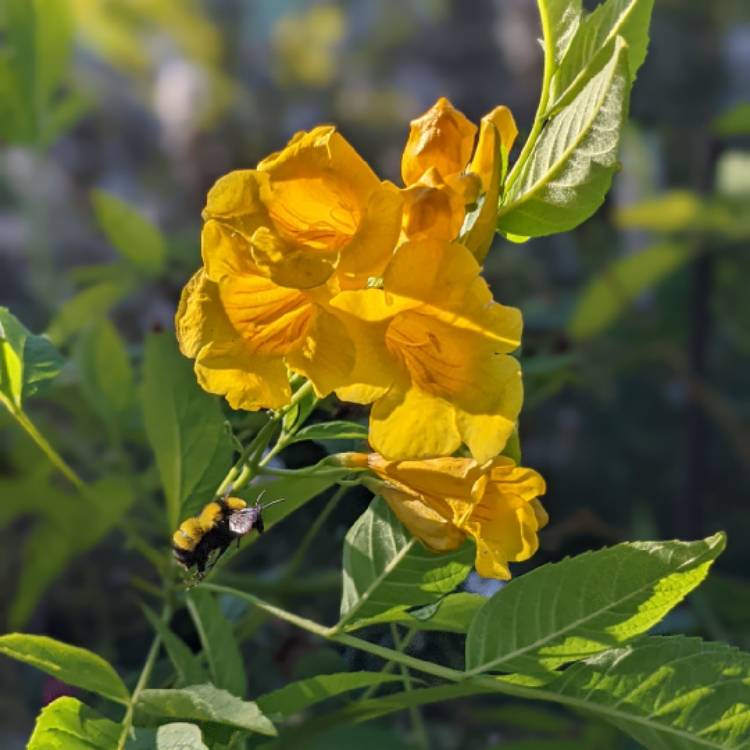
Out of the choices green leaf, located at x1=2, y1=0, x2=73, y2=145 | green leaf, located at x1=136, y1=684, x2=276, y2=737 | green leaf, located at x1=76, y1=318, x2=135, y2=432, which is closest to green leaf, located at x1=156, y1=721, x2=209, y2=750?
green leaf, located at x1=136, y1=684, x2=276, y2=737

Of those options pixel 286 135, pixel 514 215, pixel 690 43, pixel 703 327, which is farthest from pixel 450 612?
pixel 286 135

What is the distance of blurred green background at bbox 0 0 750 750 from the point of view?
2.91ft

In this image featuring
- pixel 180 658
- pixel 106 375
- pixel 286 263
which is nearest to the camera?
pixel 286 263

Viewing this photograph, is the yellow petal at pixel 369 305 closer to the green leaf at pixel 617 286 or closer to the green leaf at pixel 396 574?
the green leaf at pixel 396 574

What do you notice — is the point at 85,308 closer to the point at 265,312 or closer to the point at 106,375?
the point at 106,375

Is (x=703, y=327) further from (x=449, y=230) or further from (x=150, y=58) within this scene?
(x=150, y=58)

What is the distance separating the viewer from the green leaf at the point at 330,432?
490 mm

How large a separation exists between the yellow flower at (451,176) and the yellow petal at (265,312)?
53mm

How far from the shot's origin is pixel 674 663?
0.44m

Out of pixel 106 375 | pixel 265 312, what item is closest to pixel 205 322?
pixel 265 312

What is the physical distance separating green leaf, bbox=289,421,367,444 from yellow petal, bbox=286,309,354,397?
0.24 ft

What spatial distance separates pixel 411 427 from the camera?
0.42m

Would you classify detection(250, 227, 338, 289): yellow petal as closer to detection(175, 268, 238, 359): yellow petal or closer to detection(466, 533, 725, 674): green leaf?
detection(175, 268, 238, 359): yellow petal

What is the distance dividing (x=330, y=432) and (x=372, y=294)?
10cm
